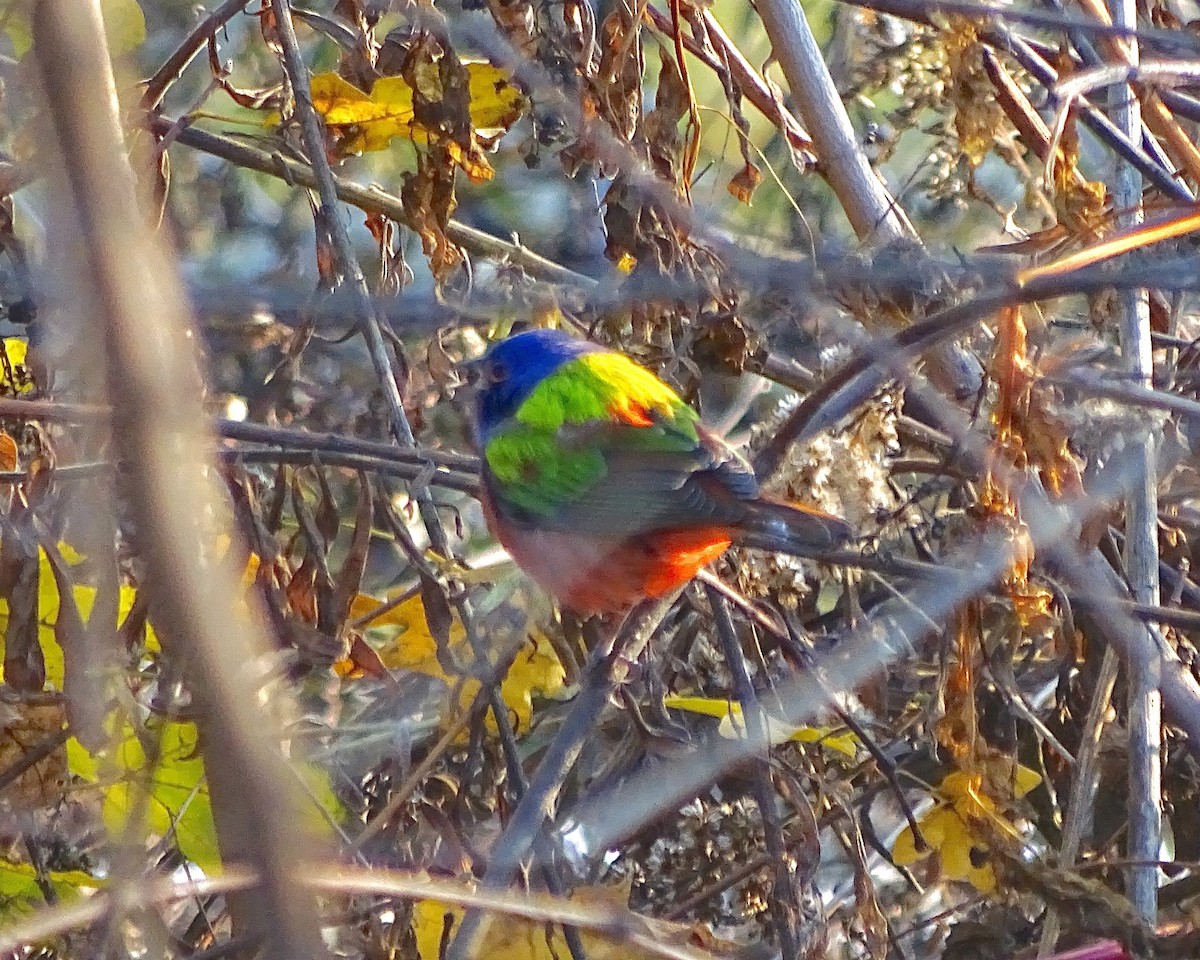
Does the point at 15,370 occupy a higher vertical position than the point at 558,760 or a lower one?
higher

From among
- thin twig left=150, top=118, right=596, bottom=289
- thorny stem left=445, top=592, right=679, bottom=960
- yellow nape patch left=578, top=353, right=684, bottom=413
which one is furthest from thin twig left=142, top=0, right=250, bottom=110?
thorny stem left=445, top=592, right=679, bottom=960

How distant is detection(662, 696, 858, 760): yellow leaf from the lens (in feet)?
9.61

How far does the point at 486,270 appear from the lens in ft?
20.0

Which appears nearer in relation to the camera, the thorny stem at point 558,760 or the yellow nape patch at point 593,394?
the thorny stem at point 558,760

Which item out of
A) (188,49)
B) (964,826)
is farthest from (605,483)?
(188,49)

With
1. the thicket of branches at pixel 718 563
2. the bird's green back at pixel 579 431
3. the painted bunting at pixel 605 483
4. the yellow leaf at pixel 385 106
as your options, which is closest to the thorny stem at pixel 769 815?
the thicket of branches at pixel 718 563

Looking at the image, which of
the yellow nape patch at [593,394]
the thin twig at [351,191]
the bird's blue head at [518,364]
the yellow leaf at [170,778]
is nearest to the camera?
the yellow leaf at [170,778]

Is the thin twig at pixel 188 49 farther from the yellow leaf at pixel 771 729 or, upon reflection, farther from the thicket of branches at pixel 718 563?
the yellow leaf at pixel 771 729

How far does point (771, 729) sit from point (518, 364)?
1.50 m

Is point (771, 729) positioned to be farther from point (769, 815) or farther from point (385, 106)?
point (385, 106)

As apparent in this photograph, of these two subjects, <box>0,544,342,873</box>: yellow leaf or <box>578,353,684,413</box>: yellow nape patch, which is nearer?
<box>0,544,342,873</box>: yellow leaf

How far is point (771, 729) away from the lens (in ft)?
9.61

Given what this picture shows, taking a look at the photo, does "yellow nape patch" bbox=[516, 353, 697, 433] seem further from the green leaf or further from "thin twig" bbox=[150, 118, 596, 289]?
the green leaf

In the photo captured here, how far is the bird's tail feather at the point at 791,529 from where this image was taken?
288cm
